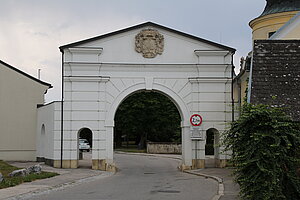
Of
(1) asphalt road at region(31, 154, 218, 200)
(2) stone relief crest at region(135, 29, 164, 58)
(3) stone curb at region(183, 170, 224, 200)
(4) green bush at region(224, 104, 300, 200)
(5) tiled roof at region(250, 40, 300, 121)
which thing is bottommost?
(1) asphalt road at region(31, 154, 218, 200)

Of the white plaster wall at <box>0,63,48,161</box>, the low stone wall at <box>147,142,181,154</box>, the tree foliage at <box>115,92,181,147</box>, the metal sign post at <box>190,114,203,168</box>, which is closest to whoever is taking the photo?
the metal sign post at <box>190,114,203,168</box>

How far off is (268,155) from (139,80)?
53.1 feet

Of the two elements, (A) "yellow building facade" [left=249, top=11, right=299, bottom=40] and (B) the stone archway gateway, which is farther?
(A) "yellow building facade" [left=249, top=11, right=299, bottom=40]

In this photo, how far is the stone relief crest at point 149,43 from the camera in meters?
27.2

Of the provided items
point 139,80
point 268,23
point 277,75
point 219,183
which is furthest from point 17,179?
point 268,23

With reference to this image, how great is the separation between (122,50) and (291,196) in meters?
16.7

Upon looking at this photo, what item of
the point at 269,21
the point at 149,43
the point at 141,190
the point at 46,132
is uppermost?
the point at 269,21

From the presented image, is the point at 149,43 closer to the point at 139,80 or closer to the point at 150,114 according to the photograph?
the point at 139,80

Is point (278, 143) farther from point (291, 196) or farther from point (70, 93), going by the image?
point (70, 93)

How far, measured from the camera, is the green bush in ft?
38.3

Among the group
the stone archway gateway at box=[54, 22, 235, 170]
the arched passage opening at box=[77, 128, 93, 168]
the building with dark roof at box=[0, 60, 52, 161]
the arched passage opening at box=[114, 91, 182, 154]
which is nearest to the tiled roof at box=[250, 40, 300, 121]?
the stone archway gateway at box=[54, 22, 235, 170]

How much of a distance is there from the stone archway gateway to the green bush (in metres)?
14.8

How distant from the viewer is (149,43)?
27.4 metres

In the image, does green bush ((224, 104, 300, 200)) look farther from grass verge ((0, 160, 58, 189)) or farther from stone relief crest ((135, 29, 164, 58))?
stone relief crest ((135, 29, 164, 58))
